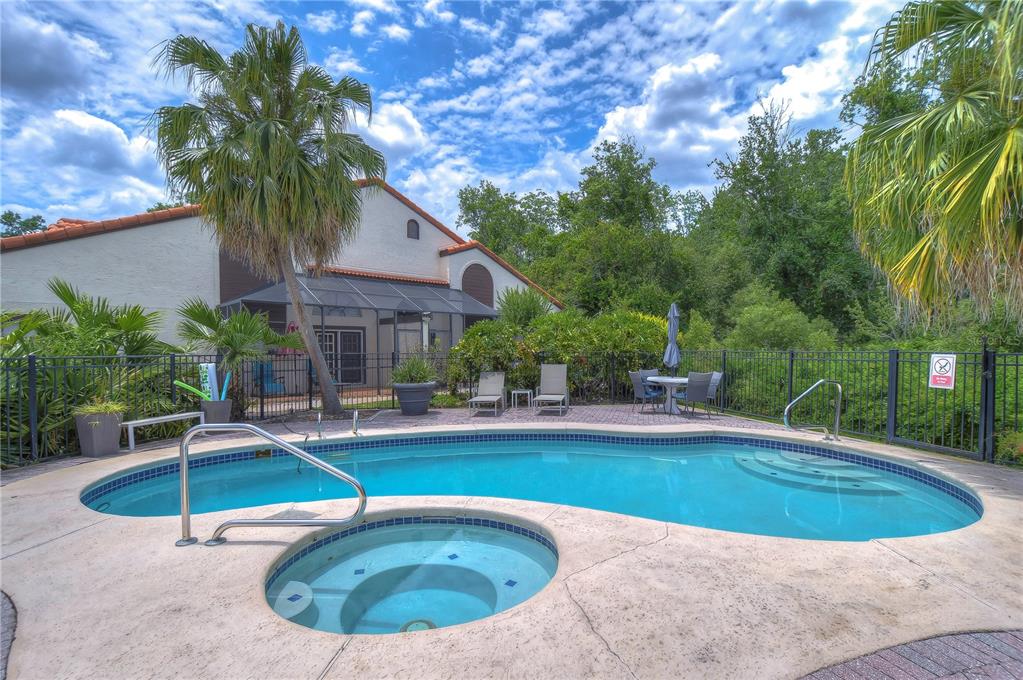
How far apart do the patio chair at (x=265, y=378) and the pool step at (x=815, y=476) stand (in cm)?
921

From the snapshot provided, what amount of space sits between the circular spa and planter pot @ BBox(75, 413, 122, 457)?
5330mm

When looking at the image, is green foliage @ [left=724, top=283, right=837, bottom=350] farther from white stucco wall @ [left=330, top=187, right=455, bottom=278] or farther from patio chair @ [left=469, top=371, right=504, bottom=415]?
white stucco wall @ [left=330, top=187, right=455, bottom=278]

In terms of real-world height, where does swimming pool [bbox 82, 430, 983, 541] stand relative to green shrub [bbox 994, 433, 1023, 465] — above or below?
below

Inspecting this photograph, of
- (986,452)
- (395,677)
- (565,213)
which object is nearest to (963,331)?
(986,452)

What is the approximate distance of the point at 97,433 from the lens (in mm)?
6699

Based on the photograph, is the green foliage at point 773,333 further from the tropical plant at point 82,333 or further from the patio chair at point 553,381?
the tropical plant at point 82,333

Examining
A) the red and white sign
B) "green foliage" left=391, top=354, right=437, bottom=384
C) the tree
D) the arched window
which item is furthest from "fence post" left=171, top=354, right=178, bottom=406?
the tree

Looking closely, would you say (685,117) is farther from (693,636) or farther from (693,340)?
(693,636)

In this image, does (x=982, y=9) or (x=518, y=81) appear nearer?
(x=982, y=9)

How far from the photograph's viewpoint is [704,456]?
7.72 meters

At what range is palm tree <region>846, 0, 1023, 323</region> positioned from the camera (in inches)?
165

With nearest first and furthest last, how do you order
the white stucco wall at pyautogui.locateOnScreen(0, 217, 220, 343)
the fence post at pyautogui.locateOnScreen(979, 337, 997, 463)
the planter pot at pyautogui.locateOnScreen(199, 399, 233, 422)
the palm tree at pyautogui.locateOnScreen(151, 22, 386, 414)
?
1. the fence post at pyautogui.locateOnScreen(979, 337, 997, 463)
2. the planter pot at pyautogui.locateOnScreen(199, 399, 233, 422)
3. the palm tree at pyautogui.locateOnScreen(151, 22, 386, 414)
4. the white stucco wall at pyautogui.locateOnScreen(0, 217, 220, 343)

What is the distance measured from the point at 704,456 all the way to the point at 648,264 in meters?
17.2

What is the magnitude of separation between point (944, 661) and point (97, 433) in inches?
360
